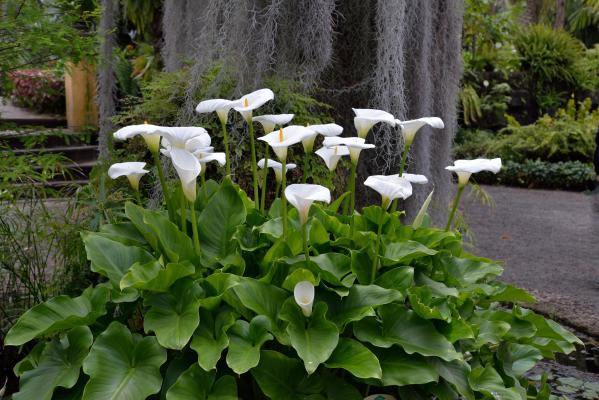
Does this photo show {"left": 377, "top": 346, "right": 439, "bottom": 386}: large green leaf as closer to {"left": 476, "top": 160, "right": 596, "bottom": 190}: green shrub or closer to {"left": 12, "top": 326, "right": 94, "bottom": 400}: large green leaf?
{"left": 12, "top": 326, "right": 94, "bottom": 400}: large green leaf

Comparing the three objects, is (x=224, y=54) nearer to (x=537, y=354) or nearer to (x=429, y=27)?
(x=429, y=27)

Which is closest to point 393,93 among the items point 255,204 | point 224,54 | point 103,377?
point 224,54

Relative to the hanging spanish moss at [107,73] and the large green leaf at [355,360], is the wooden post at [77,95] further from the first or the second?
the large green leaf at [355,360]

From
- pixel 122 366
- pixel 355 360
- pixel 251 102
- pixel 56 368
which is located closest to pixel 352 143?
pixel 251 102

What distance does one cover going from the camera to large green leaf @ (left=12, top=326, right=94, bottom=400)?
1695 millimetres

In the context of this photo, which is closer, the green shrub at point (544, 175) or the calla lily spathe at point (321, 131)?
the calla lily spathe at point (321, 131)

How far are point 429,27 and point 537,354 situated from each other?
1964 mm

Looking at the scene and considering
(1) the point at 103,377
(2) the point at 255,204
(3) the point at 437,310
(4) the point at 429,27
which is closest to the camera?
(1) the point at 103,377

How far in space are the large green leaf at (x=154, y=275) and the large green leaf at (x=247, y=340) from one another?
19 centimetres

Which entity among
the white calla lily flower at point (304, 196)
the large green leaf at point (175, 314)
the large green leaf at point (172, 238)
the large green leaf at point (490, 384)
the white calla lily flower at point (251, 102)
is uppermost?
the white calla lily flower at point (251, 102)

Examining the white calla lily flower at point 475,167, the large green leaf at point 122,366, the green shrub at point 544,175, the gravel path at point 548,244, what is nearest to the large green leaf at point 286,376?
the large green leaf at point 122,366

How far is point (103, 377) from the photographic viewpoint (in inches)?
64.4

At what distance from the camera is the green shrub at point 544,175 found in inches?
375

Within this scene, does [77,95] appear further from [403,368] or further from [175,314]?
[403,368]
